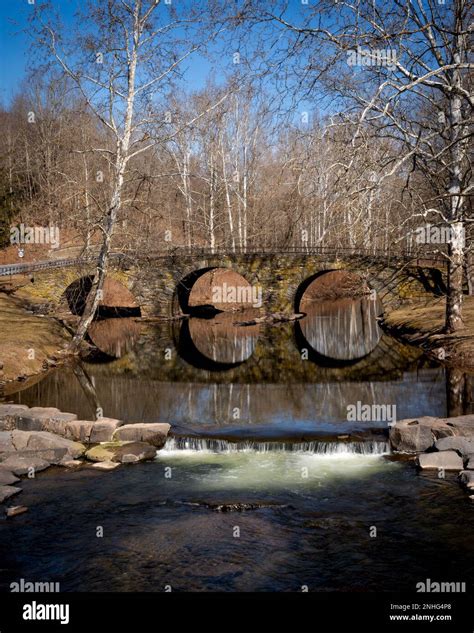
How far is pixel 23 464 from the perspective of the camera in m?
14.5

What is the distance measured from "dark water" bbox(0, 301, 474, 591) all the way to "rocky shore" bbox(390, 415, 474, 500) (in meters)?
0.51

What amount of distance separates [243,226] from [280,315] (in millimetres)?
10421

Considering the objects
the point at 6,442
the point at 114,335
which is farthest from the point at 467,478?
the point at 114,335

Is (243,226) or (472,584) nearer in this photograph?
(472,584)

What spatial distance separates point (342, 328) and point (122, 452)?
27811 millimetres

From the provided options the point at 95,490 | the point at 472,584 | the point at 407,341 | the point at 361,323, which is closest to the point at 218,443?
the point at 95,490

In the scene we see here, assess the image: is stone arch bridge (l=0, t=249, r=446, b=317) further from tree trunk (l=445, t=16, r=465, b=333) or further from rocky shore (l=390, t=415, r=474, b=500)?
rocky shore (l=390, t=415, r=474, b=500)

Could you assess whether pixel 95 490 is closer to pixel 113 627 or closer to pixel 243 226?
pixel 113 627

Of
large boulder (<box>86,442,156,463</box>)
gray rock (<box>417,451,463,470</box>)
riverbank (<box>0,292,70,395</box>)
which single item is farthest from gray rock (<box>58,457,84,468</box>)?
riverbank (<box>0,292,70,395</box>)

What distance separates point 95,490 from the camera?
13.2m

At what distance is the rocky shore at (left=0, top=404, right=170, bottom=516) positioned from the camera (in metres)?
14.6

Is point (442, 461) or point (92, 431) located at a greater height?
point (92, 431)

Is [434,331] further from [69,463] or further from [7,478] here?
[7,478]

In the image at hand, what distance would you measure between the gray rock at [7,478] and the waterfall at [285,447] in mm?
3812
